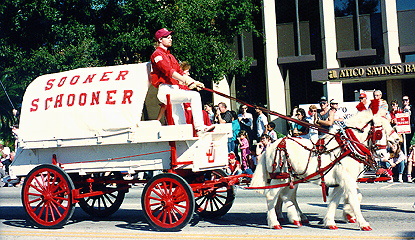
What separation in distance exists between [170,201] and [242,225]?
1334 millimetres

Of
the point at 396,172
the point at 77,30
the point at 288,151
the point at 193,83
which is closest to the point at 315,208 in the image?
the point at 288,151

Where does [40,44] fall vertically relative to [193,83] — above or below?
above

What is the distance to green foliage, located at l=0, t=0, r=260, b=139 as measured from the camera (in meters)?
20.8

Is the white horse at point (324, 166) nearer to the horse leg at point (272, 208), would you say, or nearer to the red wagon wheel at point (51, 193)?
the horse leg at point (272, 208)

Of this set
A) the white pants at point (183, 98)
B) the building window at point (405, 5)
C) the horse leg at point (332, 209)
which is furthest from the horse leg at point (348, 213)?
the building window at point (405, 5)

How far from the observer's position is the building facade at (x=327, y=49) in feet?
79.5

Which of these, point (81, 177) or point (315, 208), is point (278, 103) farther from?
point (81, 177)

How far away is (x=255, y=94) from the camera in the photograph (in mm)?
27531

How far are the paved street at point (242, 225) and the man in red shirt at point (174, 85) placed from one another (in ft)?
5.30

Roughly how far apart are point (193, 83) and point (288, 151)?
1.79 metres

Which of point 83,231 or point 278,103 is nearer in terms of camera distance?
point 83,231

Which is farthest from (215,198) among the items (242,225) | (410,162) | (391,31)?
(391,31)

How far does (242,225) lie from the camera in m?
9.25

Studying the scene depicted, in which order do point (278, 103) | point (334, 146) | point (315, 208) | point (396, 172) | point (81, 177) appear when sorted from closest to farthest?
point (334, 146), point (81, 177), point (315, 208), point (396, 172), point (278, 103)
